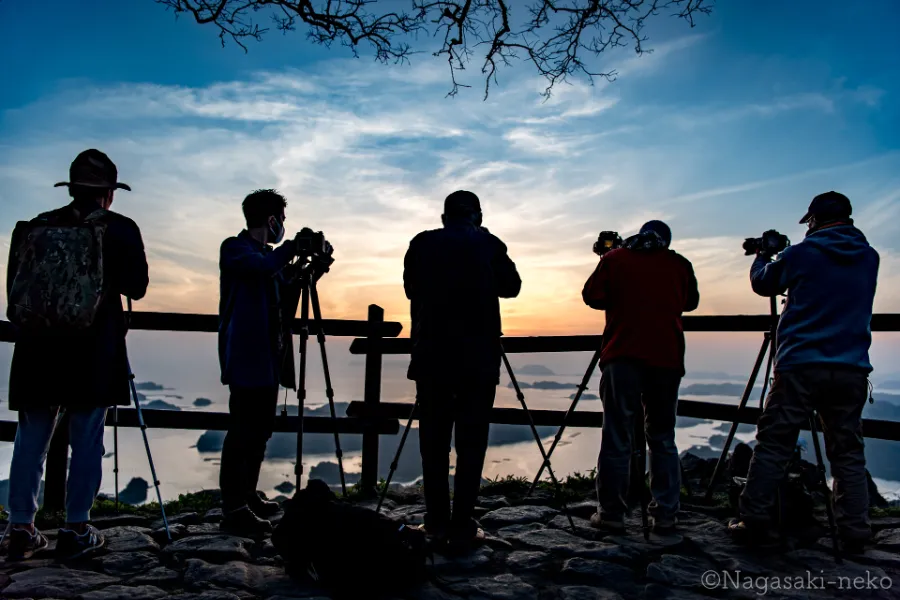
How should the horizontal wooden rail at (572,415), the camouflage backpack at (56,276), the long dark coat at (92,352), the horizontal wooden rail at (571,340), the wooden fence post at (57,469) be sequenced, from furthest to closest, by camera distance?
1. the horizontal wooden rail at (571,340)
2. the horizontal wooden rail at (572,415)
3. the wooden fence post at (57,469)
4. the long dark coat at (92,352)
5. the camouflage backpack at (56,276)

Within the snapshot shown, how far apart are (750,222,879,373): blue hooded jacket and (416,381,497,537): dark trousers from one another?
2.19 meters

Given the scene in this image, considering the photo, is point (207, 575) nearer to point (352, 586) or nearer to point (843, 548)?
point (352, 586)

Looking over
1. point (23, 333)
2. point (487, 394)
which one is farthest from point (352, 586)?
point (23, 333)

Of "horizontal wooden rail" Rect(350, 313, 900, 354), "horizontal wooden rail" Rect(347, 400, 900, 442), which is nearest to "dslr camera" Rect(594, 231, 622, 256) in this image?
"horizontal wooden rail" Rect(350, 313, 900, 354)

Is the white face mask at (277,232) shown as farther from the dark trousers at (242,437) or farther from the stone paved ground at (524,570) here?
the stone paved ground at (524,570)

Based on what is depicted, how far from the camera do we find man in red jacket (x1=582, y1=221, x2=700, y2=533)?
4387 mm

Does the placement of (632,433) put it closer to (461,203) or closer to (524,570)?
(524,570)

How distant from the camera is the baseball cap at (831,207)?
4.35m

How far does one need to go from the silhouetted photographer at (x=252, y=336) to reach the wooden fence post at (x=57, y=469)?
206 cm

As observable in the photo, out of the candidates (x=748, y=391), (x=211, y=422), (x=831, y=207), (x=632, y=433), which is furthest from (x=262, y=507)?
(x=831, y=207)

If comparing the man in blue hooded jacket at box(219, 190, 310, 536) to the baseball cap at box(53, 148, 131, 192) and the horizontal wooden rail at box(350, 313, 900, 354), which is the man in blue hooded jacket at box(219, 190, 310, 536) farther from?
the horizontal wooden rail at box(350, 313, 900, 354)

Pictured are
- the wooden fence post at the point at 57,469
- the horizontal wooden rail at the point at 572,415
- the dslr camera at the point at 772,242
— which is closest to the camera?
the dslr camera at the point at 772,242

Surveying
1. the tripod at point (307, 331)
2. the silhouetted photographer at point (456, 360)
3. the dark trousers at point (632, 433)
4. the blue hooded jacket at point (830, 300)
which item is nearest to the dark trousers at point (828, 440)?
the blue hooded jacket at point (830, 300)

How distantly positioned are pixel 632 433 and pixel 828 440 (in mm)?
1363
